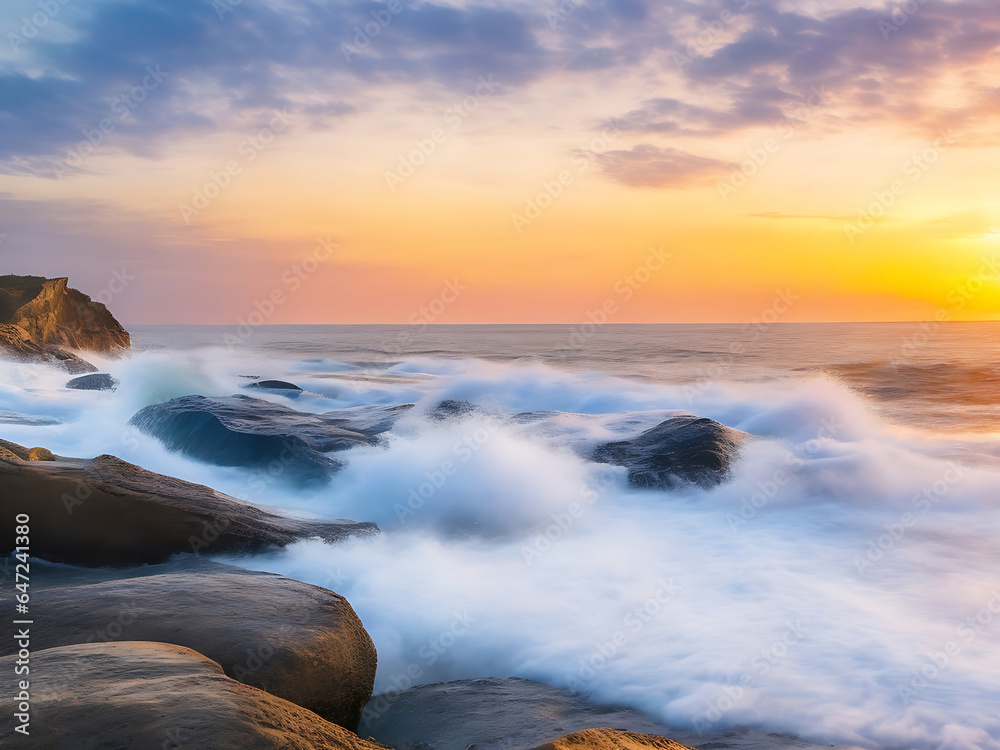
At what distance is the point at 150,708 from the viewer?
7.94 ft

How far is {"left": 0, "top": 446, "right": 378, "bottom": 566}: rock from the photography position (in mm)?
5680

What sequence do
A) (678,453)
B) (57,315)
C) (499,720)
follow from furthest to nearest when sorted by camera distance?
(57,315), (678,453), (499,720)

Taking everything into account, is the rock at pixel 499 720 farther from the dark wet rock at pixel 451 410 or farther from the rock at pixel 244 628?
the dark wet rock at pixel 451 410

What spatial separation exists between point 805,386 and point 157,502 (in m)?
14.8

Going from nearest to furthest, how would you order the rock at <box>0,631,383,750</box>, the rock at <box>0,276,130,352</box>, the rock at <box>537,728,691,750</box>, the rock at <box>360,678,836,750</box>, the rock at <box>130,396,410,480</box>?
1. the rock at <box>0,631,383,750</box>
2. the rock at <box>537,728,691,750</box>
3. the rock at <box>360,678,836,750</box>
4. the rock at <box>130,396,410,480</box>
5. the rock at <box>0,276,130,352</box>

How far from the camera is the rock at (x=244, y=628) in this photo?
3686 millimetres

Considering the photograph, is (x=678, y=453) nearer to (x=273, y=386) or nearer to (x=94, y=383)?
(x=273, y=386)

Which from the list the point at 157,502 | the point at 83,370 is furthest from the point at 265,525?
the point at 83,370

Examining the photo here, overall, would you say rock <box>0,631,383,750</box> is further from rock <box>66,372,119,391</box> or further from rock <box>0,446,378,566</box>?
rock <box>66,372,119,391</box>

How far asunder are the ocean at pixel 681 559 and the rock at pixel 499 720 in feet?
0.65

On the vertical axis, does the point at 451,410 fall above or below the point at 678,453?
above

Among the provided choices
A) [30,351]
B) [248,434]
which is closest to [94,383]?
[30,351]

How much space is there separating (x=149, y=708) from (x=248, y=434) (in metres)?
9.27

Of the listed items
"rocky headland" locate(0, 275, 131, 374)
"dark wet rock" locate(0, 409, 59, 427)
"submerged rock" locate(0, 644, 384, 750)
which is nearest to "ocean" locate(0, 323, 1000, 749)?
"dark wet rock" locate(0, 409, 59, 427)
